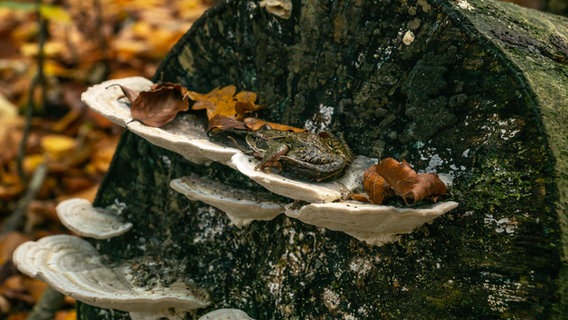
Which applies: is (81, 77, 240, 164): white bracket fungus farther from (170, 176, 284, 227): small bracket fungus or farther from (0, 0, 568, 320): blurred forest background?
(0, 0, 568, 320): blurred forest background

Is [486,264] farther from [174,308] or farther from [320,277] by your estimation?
[174,308]

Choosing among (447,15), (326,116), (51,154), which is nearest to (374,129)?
(326,116)

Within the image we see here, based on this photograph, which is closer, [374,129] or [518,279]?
[518,279]

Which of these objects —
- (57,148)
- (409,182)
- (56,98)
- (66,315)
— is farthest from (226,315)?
(56,98)

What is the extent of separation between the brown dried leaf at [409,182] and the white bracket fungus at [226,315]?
94 cm

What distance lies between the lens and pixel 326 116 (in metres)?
2.29

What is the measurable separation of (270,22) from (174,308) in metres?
1.39

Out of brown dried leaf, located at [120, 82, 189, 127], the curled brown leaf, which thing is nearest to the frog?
the curled brown leaf

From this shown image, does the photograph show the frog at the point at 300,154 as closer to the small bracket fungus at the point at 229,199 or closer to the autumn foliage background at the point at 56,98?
the small bracket fungus at the point at 229,199

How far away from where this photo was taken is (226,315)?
229cm

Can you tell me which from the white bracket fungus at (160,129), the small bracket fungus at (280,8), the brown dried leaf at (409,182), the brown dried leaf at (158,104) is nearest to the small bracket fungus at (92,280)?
the white bracket fungus at (160,129)

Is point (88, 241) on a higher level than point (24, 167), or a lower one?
A: higher

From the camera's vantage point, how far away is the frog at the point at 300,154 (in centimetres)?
189

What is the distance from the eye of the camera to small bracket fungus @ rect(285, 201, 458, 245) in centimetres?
159
